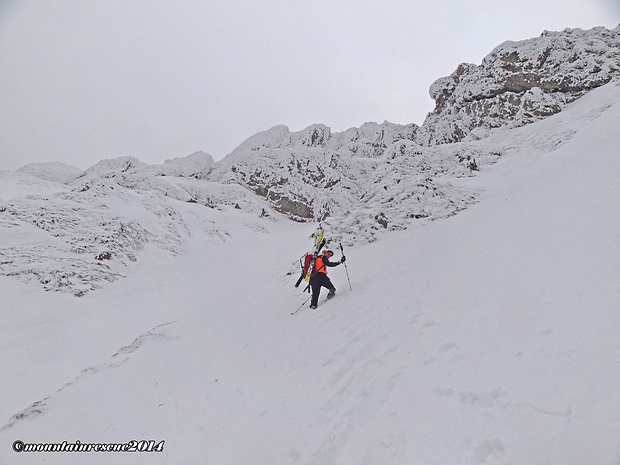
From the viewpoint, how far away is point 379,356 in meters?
5.94

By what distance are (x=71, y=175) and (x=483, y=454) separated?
101846 millimetres

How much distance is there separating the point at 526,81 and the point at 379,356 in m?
44.3

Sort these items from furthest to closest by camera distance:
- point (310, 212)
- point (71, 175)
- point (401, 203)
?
point (71, 175), point (310, 212), point (401, 203)

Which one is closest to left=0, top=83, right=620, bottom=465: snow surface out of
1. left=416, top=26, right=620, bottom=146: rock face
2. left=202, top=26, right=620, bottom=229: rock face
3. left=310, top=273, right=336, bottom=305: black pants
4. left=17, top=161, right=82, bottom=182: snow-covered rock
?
left=310, top=273, right=336, bottom=305: black pants

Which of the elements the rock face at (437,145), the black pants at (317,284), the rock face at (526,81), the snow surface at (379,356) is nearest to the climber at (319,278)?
the black pants at (317,284)

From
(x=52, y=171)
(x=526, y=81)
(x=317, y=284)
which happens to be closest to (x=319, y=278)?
(x=317, y=284)

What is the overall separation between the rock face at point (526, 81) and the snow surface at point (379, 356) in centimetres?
2486

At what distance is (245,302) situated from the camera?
13125 millimetres

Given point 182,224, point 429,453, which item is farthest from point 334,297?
point 182,224

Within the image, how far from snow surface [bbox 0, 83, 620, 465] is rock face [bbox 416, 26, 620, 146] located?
979 inches

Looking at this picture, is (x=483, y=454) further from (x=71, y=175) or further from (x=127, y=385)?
(x=71, y=175)

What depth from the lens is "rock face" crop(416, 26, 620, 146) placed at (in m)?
32.5

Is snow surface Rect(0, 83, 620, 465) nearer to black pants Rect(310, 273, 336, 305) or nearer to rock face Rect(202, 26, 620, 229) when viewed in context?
black pants Rect(310, 273, 336, 305)

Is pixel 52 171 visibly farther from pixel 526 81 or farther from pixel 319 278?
pixel 526 81
